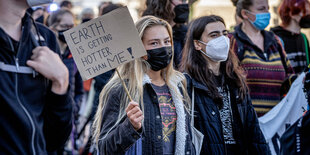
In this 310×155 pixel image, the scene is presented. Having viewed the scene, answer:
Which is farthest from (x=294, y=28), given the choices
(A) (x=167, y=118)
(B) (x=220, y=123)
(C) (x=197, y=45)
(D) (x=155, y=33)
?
(A) (x=167, y=118)

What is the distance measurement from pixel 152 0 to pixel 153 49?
188cm

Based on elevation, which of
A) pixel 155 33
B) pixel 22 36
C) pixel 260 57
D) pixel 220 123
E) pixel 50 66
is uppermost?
pixel 22 36

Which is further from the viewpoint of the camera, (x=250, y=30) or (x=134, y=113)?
(x=250, y=30)

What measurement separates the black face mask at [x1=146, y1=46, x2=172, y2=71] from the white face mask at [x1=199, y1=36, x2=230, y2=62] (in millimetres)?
731

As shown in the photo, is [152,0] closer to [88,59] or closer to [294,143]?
[88,59]

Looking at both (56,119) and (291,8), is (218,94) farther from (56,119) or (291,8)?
(291,8)

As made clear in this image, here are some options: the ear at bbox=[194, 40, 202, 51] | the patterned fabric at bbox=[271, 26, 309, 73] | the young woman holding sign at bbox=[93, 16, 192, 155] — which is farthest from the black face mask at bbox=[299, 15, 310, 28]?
the young woman holding sign at bbox=[93, 16, 192, 155]

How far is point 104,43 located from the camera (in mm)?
3090

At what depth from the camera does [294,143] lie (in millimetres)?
2545

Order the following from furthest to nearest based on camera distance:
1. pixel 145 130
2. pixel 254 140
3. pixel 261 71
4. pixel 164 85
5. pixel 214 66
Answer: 1. pixel 261 71
2. pixel 214 66
3. pixel 254 140
4. pixel 164 85
5. pixel 145 130

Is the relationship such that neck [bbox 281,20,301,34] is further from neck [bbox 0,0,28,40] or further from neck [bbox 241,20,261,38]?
neck [bbox 0,0,28,40]

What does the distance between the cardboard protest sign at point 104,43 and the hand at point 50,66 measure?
58 cm

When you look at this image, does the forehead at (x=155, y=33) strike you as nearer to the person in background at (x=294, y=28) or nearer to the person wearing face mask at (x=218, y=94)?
the person wearing face mask at (x=218, y=94)

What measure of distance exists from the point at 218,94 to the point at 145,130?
92 centimetres
